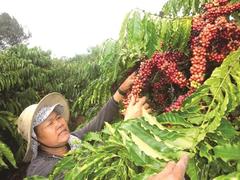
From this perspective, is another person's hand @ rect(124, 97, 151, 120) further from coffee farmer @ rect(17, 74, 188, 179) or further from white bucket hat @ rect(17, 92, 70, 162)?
white bucket hat @ rect(17, 92, 70, 162)

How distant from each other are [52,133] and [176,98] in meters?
1.44

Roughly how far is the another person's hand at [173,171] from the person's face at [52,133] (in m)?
2.00

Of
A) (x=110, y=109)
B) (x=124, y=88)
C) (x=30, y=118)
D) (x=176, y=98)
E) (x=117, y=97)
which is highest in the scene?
(x=176, y=98)

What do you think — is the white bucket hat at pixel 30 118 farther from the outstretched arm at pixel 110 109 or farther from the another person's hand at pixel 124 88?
the another person's hand at pixel 124 88

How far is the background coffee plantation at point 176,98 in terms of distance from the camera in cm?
102

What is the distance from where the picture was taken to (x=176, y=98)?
5.27 ft

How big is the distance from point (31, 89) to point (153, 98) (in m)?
7.12

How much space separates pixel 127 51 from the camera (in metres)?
2.05

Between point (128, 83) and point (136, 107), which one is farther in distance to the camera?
point (128, 83)

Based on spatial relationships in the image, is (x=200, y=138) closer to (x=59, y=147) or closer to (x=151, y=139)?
(x=151, y=139)

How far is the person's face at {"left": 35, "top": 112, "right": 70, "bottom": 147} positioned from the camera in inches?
114

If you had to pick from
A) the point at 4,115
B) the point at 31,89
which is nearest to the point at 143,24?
the point at 4,115

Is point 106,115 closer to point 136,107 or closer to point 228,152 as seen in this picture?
point 136,107

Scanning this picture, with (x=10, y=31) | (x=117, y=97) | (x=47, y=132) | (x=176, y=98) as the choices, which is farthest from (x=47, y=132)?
(x=10, y=31)
